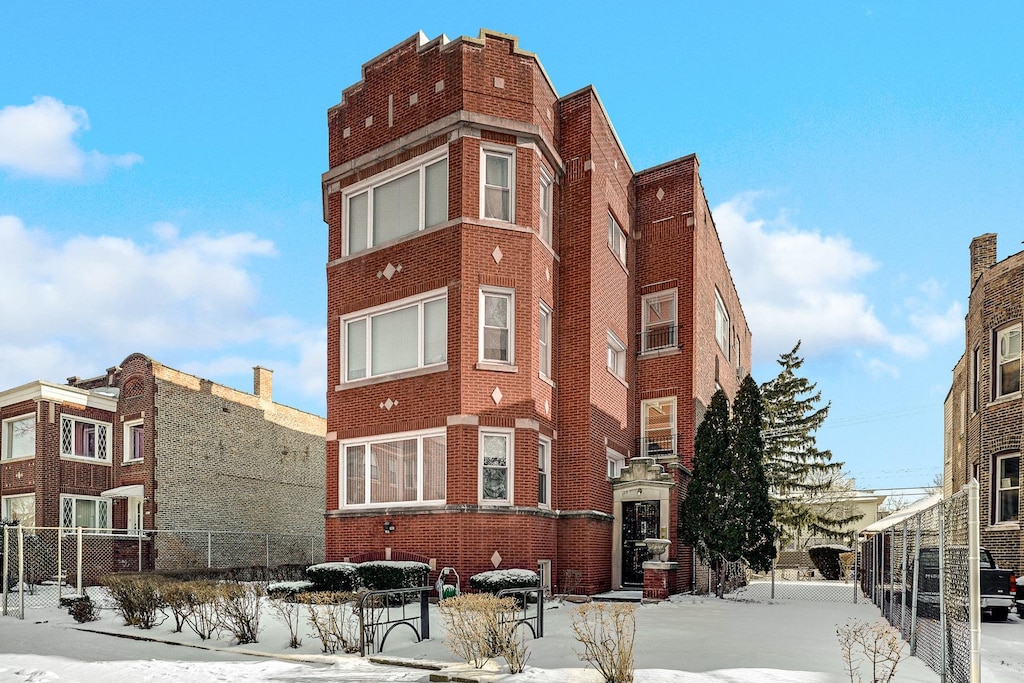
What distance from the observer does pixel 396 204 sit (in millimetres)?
20453

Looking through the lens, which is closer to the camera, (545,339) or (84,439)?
(545,339)

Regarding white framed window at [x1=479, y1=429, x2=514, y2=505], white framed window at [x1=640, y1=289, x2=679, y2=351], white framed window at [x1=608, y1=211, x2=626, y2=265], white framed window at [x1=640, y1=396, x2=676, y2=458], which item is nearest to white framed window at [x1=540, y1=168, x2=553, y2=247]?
white framed window at [x1=608, y1=211, x2=626, y2=265]

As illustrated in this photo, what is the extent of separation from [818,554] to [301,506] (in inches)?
839

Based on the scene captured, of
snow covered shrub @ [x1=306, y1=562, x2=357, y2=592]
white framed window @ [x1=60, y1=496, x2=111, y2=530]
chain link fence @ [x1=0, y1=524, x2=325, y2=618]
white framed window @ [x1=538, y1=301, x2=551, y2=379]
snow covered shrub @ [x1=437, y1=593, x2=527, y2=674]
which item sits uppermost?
white framed window @ [x1=538, y1=301, x2=551, y2=379]

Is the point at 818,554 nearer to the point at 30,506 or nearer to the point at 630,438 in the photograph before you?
the point at 630,438

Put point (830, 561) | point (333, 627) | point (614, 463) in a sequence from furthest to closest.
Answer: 1. point (830, 561)
2. point (614, 463)
3. point (333, 627)

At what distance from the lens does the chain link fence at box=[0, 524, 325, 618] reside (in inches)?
973

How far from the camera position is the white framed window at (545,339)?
20.3 metres

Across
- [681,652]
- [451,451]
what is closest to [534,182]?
[451,451]

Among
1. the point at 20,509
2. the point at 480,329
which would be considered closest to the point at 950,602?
the point at 480,329

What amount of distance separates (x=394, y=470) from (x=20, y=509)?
66.0ft

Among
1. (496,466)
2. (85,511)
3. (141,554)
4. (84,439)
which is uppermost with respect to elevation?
(496,466)

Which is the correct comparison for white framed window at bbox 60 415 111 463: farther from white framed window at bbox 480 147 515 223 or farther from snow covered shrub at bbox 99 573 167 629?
white framed window at bbox 480 147 515 223

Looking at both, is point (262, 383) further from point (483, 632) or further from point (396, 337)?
point (483, 632)
